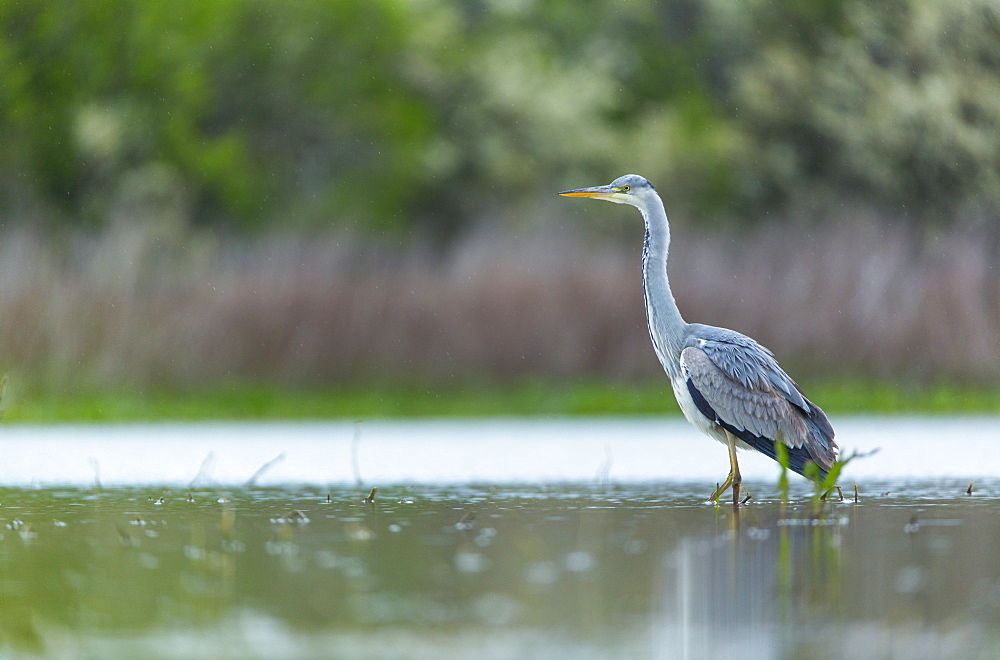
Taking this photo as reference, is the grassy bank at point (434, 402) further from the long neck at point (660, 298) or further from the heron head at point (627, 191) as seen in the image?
the long neck at point (660, 298)

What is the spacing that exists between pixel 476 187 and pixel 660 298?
781 inches

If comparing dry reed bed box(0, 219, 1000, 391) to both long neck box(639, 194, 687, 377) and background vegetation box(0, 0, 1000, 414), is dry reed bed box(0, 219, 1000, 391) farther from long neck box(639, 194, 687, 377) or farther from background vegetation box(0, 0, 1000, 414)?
long neck box(639, 194, 687, 377)

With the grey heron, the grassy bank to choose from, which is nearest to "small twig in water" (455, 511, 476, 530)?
the grey heron

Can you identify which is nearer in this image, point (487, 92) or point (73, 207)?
point (73, 207)

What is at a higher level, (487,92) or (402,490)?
(487,92)

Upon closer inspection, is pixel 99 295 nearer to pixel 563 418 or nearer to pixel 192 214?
pixel 563 418

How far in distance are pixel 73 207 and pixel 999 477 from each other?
1767 centimetres

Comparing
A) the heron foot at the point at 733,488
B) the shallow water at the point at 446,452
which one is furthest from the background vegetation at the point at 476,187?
the heron foot at the point at 733,488

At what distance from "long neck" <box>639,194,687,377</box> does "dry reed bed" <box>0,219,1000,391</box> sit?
23.0 ft

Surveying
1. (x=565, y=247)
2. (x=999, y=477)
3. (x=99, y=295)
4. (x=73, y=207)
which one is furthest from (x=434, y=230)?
(x=999, y=477)

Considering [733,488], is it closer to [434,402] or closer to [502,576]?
[502,576]

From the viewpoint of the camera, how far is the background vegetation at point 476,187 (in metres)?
15.0

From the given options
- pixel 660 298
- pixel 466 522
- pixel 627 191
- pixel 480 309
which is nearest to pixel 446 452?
pixel 627 191

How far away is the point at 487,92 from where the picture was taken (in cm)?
2762
